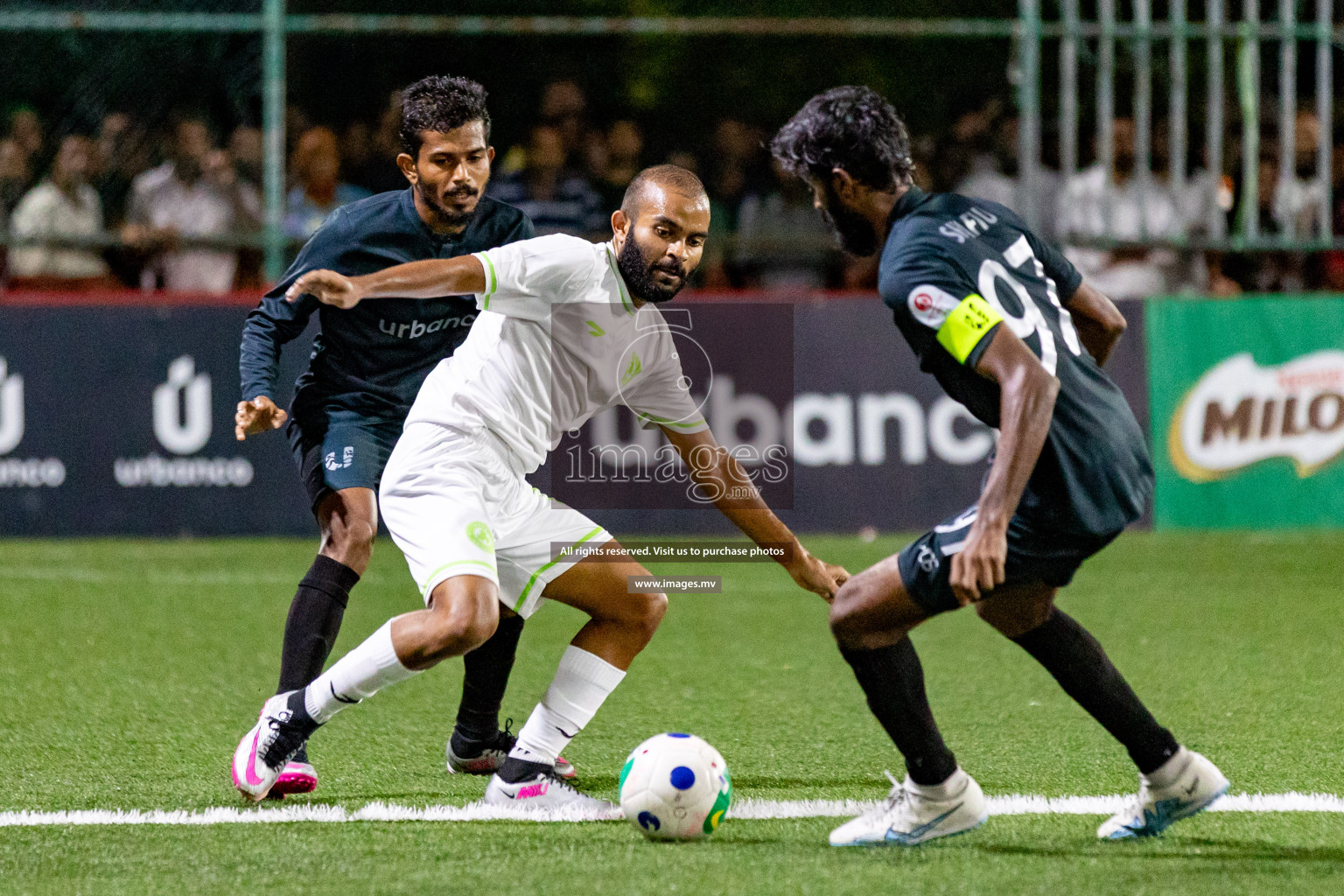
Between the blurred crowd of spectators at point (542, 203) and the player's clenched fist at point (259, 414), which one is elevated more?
the blurred crowd of spectators at point (542, 203)

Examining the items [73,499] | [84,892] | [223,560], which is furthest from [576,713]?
[73,499]

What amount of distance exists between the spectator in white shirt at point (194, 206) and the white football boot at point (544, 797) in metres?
6.75

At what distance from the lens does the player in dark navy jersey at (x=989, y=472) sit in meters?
3.54

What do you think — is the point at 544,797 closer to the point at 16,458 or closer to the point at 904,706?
the point at 904,706

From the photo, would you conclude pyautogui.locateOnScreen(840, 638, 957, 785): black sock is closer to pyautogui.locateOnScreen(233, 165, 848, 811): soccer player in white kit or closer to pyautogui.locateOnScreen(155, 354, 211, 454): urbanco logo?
pyautogui.locateOnScreen(233, 165, 848, 811): soccer player in white kit

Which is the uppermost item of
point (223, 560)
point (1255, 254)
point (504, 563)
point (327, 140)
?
point (327, 140)

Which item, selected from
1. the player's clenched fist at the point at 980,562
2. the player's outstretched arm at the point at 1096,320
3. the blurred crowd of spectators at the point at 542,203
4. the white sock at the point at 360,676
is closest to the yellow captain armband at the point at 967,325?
the player's clenched fist at the point at 980,562

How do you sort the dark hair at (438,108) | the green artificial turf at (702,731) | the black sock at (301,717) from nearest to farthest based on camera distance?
the green artificial turf at (702,731), the black sock at (301,717), the dark hair at (438,108)

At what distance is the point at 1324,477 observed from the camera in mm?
9969

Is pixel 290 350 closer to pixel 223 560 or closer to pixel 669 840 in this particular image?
pixel 223 560

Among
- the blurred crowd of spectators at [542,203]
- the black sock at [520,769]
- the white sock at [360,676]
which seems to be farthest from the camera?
the blurred crowd of spectators at [542,203]

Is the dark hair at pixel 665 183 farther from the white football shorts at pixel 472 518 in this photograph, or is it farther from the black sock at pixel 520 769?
the black sock at pixel 520 769

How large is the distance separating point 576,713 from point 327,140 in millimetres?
6483

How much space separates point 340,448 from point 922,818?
2.09 meters
